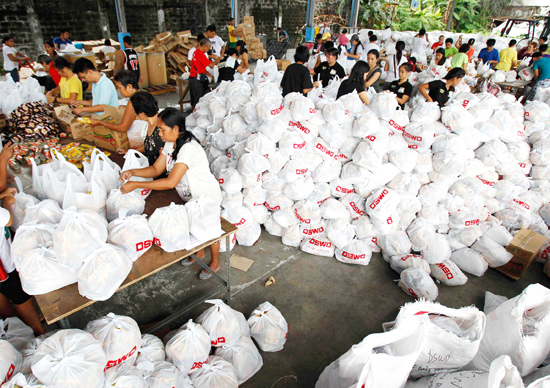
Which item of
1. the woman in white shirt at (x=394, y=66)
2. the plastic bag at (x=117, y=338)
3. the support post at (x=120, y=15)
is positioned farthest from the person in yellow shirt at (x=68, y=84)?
the support post at (x=120, y=15)

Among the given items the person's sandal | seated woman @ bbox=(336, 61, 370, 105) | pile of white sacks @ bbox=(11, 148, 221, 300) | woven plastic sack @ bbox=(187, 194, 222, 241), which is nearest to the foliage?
seated woman @ bbox=(336, 61, 370, 105)

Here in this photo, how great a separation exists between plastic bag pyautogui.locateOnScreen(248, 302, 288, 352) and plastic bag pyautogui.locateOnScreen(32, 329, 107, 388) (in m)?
1.10

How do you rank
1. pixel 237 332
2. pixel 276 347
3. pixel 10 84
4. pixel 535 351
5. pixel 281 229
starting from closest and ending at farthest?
pixel 535 351 < pixel 237 332 < pixel 276 347 < pixel 281 229 < pixel 10 84

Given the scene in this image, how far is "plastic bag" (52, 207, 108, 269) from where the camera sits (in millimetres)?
1658

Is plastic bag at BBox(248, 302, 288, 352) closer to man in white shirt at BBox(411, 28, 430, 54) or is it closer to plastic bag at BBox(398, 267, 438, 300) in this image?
plastic bag at BBox(398, 267, 438, 300)

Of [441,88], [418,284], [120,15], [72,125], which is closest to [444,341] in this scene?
[418,284]

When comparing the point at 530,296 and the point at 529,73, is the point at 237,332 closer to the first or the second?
the point at 530,296

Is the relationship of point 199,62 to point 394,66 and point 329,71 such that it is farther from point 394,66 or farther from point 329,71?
point 394,66

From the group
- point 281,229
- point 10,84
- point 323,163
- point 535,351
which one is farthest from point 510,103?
point 10,84

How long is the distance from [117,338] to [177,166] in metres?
1.17

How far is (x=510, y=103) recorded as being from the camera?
3.95 m

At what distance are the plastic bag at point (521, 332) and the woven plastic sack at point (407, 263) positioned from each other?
1.47 metres

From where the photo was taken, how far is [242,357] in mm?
2221

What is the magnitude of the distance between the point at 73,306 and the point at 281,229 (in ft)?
7.58
